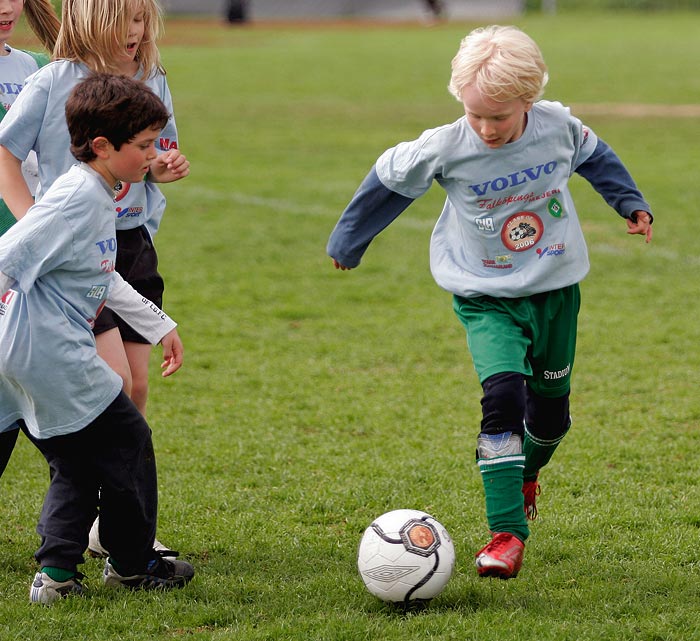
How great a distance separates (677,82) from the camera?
22062 millimetres

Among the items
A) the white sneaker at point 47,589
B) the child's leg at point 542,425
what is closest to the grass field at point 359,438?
the white sneaker at point 47,589

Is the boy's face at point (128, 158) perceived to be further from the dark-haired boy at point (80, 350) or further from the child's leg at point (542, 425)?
the child's leg at point (542, 425)

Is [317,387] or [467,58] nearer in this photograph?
[467,58]

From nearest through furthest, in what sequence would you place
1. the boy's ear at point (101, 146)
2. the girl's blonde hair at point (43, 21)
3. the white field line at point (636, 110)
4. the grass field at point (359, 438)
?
the boy's ear at point (101, 146) → the grass field at point (359, 438) → the girl's blonde hair at point (43, 21) → the white field line at point (636, 110)

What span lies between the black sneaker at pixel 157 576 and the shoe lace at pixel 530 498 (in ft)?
4.52

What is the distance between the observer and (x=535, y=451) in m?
4.51

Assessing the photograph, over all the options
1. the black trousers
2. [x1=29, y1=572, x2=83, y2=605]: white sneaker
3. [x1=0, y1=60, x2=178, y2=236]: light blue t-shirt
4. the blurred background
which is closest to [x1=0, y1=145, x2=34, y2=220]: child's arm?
[x1=0, y1=60, x2=178, y2=236]: light blue t-shirt

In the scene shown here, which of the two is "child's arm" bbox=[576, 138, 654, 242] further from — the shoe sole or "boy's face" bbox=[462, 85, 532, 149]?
the shoe sole

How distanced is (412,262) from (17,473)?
4.99 m

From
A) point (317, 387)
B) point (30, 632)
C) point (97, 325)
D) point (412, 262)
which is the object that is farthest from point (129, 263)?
point (412, 262)

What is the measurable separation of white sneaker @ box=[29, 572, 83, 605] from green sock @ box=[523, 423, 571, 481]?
5.86ft

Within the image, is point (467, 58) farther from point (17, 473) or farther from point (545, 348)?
point (17, 473)

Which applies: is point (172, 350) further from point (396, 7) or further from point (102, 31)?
point (396, 7)

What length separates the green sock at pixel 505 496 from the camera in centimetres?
389
